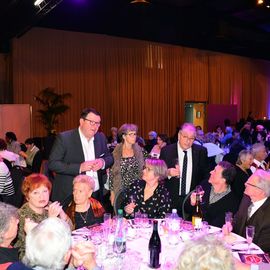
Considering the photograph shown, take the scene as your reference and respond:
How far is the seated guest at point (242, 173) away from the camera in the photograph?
4.75 metres

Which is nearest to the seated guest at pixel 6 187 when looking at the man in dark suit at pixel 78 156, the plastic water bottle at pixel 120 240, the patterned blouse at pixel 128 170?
the man in dark suit at pixel 78 156

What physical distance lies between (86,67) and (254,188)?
441 inches

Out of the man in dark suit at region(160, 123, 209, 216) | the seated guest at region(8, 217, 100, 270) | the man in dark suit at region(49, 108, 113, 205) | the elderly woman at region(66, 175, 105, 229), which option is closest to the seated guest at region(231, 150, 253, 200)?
the man in dark suit at region(160, 123, 209, 216)

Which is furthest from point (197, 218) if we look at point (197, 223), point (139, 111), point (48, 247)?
point (139, 111)

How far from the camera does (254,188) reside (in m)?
3.19

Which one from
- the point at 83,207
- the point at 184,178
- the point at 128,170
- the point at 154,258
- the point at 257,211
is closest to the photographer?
the point at 154,258

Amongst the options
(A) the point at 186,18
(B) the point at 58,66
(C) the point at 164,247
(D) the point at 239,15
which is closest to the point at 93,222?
(C) the point at 164,247

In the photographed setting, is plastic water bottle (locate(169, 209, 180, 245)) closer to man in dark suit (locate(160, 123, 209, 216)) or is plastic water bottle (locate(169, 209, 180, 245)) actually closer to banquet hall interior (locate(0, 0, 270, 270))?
banquet hall interior (locate(0, 0, 270, 270))

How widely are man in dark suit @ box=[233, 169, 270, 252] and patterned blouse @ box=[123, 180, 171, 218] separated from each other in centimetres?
67

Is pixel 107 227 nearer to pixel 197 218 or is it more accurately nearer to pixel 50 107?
pixel 197 218

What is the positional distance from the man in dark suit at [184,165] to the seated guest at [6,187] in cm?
184

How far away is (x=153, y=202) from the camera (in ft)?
12.1

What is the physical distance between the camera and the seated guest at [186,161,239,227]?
367 cm

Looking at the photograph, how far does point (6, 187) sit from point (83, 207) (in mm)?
1529
